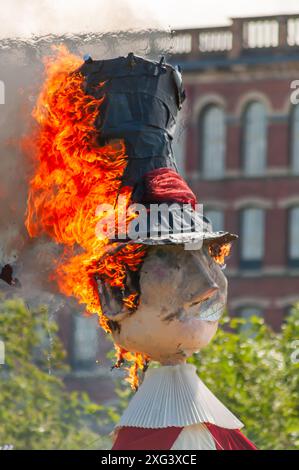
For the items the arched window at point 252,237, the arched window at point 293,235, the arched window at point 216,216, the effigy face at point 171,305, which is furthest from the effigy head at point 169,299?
the arched window at point 293,235

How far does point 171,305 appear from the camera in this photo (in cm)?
1110

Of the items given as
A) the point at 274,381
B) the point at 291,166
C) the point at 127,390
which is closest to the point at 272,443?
the point at 274,381

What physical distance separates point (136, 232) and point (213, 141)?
41452mm

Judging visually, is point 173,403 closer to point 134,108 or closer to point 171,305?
point 171,305

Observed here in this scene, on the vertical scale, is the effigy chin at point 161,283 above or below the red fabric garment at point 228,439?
above

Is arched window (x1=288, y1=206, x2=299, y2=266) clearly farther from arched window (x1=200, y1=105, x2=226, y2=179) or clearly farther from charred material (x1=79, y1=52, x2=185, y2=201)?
charred material (x1=79, y1=52, x2=185, y2=201)

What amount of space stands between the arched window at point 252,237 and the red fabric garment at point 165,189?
40.5 meters

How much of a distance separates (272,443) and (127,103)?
8.83 meters

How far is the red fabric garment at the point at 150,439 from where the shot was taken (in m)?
10.9

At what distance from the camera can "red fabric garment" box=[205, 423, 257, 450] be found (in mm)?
11023

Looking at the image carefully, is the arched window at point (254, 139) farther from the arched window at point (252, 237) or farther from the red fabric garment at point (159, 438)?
the red fabric garment at point (159, 438)

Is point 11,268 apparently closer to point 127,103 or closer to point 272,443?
point 127,103

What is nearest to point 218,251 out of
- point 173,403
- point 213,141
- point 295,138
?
point 173,403

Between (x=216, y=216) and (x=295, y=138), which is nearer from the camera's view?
(x=295, y=138)
